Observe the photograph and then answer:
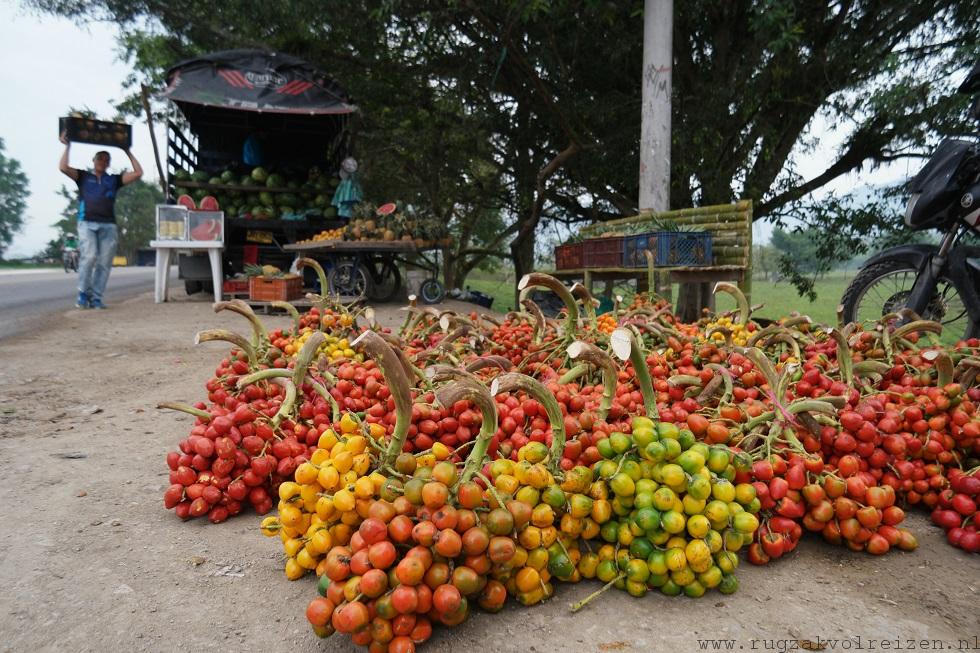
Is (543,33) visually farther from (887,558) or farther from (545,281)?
(887,558)

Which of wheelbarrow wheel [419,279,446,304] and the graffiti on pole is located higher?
the graffiti on pole

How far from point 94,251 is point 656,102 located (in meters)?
7.97

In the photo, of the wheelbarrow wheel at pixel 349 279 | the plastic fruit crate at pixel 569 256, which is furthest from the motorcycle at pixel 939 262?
the wheelbarrow wheel at pixel 349 279

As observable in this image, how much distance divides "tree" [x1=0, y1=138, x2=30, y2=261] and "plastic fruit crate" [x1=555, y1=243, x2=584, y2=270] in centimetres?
7218

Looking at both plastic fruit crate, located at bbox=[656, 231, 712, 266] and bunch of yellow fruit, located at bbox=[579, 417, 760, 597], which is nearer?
bunch of yellow fruit, located at bbox=[579, 417, 760, 597]

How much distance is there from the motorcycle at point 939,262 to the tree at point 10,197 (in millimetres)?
77068

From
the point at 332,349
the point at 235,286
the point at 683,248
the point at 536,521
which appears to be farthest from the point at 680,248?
the point at 235,286

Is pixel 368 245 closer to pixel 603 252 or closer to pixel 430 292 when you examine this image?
pixel 430 292

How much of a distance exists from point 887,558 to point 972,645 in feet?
1.24

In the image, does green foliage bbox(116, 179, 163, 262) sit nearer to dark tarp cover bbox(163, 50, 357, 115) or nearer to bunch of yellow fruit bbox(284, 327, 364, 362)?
dark tarp cover bbox(163, 50, 357, 115)

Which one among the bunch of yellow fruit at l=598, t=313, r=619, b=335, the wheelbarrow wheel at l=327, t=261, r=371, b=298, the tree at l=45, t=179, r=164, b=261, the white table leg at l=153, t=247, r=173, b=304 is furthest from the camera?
the tree at l=45, t=179, r=164, b=261

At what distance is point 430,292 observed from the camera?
972 cm

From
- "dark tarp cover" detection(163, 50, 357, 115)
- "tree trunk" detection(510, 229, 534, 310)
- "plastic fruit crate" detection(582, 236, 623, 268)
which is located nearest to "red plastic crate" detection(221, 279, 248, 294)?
"dark tarp cover" detection(163, 50, 357, 115)

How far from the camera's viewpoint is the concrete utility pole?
22.5 ft
